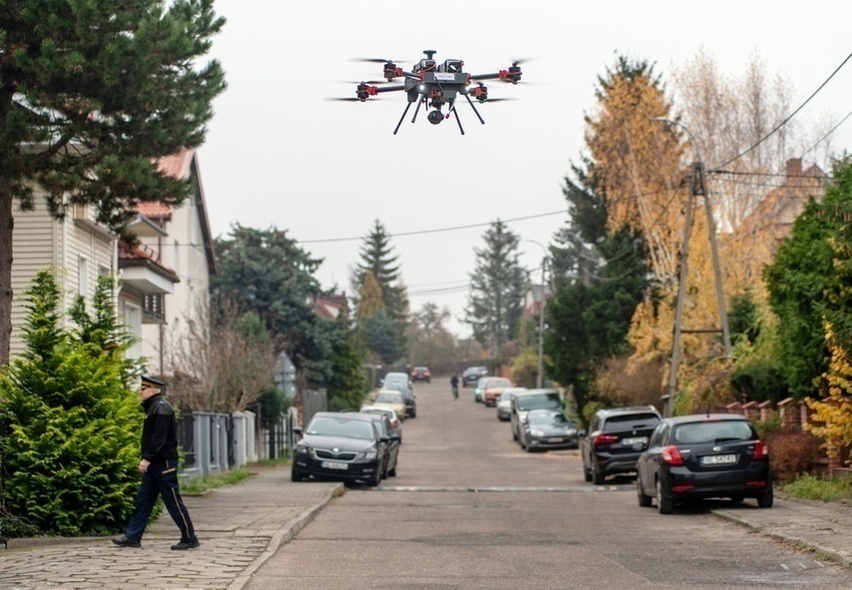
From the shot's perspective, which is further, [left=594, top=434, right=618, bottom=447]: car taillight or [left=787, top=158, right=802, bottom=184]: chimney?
[left=787, top=158, right=802, bottom=184]: chimney

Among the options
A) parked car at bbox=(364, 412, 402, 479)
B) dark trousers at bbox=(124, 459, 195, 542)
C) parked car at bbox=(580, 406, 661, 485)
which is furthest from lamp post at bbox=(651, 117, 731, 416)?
dark trousers at bbox=(124, 459, 195, 542)

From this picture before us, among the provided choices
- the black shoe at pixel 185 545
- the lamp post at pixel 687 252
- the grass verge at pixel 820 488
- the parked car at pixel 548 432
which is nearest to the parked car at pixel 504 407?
the parked car at pixel 548 432

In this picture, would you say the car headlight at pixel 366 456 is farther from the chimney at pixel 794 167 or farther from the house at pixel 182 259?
the chimney at pixel 794 167

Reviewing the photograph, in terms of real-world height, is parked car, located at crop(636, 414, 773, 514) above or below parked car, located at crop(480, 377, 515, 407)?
below

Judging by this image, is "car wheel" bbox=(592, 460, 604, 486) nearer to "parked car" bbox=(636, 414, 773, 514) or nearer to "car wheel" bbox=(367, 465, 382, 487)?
"car wheel" bbox=(367, 465, 382, 487)

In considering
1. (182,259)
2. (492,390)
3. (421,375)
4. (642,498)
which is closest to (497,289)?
(421,375)

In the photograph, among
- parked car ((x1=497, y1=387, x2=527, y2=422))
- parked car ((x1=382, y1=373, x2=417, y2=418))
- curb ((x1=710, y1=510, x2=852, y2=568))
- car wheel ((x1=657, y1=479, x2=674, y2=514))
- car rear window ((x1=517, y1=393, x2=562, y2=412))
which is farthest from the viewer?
parked car ((x1=382, y1=373, x2=417, y2=418))

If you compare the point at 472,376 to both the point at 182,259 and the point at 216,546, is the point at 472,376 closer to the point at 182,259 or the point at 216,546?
the point at 182,259

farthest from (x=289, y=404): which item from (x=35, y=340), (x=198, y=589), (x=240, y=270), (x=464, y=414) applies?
(x=198, y=589)
